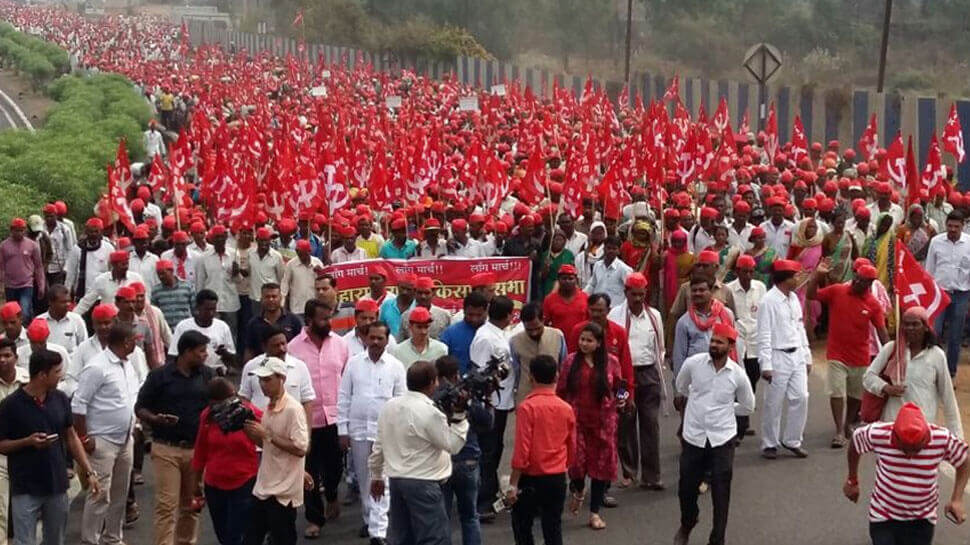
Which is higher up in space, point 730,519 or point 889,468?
point 889,468

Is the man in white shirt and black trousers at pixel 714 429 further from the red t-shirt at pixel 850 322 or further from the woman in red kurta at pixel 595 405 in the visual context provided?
the red t-shirt at pixel 850 322

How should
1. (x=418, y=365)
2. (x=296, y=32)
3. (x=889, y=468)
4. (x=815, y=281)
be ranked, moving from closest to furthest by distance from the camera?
(x=889, y=468)
(x=418, y=365)
(x=815, y=281)
(x=296, y=32)

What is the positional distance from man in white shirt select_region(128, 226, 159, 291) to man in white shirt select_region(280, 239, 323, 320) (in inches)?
44.5

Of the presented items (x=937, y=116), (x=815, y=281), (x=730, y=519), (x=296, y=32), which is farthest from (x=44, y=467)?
(x=296, y=32)

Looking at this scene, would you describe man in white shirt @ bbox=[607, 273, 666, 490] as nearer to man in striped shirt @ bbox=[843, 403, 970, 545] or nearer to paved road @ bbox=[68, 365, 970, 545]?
paved road @ bbox=[68, 365, 970, 545]

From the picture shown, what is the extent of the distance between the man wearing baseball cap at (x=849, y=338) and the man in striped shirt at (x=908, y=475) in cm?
362

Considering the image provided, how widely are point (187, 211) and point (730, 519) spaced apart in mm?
8102

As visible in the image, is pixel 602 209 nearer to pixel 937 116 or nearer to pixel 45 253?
pixel 45 253

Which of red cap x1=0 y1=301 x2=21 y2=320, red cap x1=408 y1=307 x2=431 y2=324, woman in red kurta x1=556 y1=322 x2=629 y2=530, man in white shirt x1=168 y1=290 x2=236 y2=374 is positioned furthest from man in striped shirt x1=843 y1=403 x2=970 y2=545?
red cap x1=0 y1=301 x2=21 y2=320

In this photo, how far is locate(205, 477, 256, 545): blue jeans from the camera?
8352 mm

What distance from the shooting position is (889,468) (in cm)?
761

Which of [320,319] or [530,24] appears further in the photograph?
[530,24]

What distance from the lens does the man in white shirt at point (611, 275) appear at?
40.7ft

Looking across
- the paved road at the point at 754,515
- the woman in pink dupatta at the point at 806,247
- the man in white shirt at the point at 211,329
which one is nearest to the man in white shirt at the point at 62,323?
the man in white shirt at the point at 211,329
